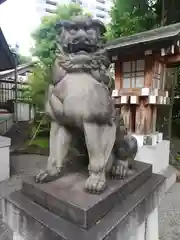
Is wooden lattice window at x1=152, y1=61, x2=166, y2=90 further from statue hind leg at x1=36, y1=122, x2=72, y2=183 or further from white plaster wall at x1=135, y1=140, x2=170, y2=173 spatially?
statue hind leg at x1=36, y1=122, x2=72, y2=183

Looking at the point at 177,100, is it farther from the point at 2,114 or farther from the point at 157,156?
the point at 2,114

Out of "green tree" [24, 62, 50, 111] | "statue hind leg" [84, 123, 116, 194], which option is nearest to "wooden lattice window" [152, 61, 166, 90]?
"statue hind leg" [84, 123, 116, 194]

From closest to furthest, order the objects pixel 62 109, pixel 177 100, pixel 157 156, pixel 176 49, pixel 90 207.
Answer: pixel 90 207 < pixel 62 109 < pixel 176 49 < pixel 157 156 < pixel 177 100

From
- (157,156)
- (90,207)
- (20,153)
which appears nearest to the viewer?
(90,207)

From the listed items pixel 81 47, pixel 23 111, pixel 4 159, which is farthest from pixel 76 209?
pixel 23 111

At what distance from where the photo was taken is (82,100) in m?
0.71

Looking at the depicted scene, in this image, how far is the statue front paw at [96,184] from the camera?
0.70m

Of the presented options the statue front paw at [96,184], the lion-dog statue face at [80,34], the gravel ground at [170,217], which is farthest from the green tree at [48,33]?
the statue front paw at [96,184]

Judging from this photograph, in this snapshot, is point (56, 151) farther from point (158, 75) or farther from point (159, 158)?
point (159, 158)

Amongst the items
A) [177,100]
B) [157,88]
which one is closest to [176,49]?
[157,88]

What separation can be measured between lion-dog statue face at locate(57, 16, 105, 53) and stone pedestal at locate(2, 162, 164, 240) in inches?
20.9

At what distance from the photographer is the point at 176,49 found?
207cm

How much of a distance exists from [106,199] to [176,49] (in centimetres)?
193

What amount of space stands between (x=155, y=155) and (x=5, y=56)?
2.99 meters
